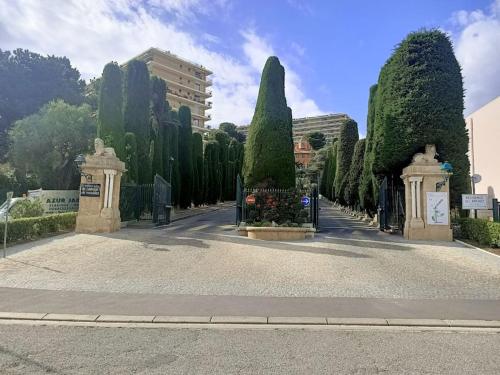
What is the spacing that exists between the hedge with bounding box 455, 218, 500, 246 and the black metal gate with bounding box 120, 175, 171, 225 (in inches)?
490

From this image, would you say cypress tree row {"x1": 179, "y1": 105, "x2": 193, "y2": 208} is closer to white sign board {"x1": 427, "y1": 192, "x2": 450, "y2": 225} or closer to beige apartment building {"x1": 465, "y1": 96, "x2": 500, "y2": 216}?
beige apartment building {"x1": 465, "y1": 96, "x2": 500, "y2": 216}

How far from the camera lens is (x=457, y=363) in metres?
4.06

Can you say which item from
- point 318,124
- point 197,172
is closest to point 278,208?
point 197,172

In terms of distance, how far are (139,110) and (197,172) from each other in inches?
530

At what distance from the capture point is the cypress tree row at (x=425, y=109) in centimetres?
1528

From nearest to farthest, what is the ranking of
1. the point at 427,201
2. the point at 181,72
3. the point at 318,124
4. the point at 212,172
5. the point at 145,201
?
the point at 427,201 < the point at 145,201 < the point at 212,172 < the point at 181,72 < the point at 318,124

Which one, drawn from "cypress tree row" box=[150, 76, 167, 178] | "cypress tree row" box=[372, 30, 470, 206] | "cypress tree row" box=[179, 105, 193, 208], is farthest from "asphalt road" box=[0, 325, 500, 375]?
"cypress tree row" box=[179, 105, 193, 208]

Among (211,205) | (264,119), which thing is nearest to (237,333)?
(264,119)

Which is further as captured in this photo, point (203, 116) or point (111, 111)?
point (203, 116)

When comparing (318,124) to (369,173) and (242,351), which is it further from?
(242,351)

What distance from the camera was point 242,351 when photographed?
4.35 m

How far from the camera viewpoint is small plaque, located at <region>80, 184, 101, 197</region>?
48.0 ft

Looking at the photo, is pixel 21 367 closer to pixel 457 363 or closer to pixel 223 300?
pixel 223 300

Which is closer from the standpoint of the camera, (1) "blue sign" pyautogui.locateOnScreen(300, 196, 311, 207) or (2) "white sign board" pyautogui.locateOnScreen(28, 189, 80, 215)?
(1) "blue sign" pyautogui.locateOnScreen(300, 196, 311, 207)
